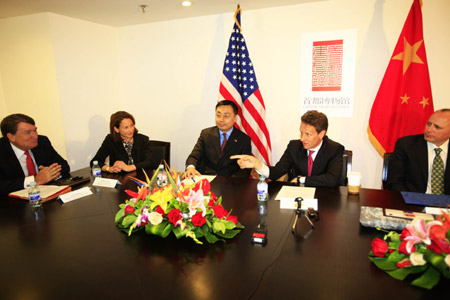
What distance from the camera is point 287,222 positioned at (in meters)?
1.68

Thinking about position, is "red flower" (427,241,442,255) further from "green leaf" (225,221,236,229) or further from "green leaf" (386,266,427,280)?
"green leaf" (225,221,236,229)

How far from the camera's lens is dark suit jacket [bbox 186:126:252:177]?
3211 mm

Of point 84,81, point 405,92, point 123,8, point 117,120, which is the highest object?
point 123,8

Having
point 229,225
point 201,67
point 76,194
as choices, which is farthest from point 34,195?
point 201,67

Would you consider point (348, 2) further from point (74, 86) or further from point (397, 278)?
point (74, 86)

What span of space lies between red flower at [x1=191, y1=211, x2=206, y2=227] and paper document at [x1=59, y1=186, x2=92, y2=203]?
1.23 m

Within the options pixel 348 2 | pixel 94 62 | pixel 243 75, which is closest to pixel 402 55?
pixel 348 2

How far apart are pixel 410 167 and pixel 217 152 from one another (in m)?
1.84

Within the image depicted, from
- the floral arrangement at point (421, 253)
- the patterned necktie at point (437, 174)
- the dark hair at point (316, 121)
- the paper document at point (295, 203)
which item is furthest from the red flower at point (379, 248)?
the patterned necktie at point (437, 174)

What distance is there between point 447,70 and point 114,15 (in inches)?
161

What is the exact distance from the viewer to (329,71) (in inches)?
144

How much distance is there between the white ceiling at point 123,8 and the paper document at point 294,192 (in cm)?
240

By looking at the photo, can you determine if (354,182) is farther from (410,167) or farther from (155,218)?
(155,218)

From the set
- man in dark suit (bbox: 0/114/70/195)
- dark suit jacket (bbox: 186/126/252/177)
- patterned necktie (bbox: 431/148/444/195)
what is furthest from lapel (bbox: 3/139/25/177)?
patterned necktie (bbox: 431/148/444/195)
